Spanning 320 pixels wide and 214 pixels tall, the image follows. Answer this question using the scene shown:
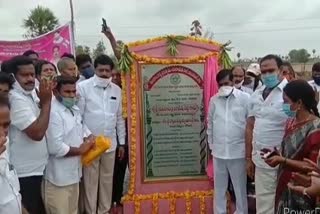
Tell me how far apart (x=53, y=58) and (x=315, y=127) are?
8068mm

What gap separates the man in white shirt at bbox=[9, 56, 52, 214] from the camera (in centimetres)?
405

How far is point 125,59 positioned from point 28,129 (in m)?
1.76

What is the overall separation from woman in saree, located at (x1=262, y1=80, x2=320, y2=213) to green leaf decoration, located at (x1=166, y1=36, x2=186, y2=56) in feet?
5.32

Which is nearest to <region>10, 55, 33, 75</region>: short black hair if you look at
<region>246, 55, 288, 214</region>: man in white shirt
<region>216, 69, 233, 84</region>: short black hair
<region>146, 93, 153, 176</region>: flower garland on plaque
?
<region>146, 93, 153, 176</region>: flower garland on plaque

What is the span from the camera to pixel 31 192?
4.23 metres

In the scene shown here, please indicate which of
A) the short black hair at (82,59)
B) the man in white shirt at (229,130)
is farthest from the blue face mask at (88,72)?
the man in white shirt at (229,130)

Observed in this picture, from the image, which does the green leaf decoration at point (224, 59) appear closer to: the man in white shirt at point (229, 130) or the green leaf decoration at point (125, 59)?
the man in white shirt at point (229, 130)

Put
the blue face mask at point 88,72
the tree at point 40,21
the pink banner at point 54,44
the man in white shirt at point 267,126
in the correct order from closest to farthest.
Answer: the man in white shirt at point 267,126
the blue face mask at point 88,72
the pink banner at point 54,44
the tree at point 40,21

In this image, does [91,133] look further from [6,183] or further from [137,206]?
[6,183]

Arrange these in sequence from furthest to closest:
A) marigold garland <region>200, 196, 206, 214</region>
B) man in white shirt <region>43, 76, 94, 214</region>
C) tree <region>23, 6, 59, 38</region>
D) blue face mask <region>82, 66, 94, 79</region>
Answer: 1. tree <region>23, 6, 59, 38</region>
2. blue face mask <region>82, 66, 94, 79</region>
3. marigold garland <region>200, 196, 206, 214</region>
4. man in white shirt <region>43, 76, 94, 214</region>

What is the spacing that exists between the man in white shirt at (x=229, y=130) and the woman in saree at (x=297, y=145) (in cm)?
114

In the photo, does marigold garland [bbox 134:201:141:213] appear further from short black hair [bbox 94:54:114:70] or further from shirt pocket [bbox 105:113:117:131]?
short black hair [bbox 94:54:114:70]

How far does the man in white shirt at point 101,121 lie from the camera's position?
5.59 meters

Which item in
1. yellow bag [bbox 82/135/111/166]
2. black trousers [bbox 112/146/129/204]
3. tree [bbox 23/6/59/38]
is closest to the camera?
yellow bag [bbox 82/135/111/166]
